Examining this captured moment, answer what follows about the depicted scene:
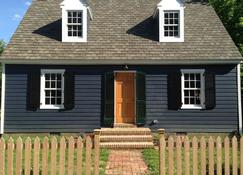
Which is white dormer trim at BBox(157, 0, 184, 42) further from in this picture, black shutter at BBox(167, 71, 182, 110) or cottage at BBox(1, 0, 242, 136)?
black shutter at BBox(167, 71, 182, 110)

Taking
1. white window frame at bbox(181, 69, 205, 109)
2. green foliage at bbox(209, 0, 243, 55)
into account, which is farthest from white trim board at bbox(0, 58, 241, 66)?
green foliage at bbox(209, 0, 243, 55)

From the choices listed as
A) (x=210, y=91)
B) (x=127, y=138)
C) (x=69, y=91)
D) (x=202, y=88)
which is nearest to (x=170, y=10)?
(x=202, y=88)

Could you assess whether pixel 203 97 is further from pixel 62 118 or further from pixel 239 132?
pixel 62 118

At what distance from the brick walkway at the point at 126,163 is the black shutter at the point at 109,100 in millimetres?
3461

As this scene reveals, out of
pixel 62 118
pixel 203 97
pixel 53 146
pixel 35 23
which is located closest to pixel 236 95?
pixel 203 97

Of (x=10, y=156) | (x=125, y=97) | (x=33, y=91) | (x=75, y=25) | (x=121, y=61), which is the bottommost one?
(x=10, y=156)

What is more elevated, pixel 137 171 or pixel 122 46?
pixel 122 46

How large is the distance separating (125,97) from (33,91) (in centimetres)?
423

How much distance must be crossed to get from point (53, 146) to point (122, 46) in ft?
34.6

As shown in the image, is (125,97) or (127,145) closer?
(127,145)

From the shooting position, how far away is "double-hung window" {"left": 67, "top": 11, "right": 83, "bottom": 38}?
17.6 m

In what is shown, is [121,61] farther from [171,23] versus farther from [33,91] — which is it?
[33,91]

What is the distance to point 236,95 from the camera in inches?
658

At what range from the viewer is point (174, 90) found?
16.6 m
